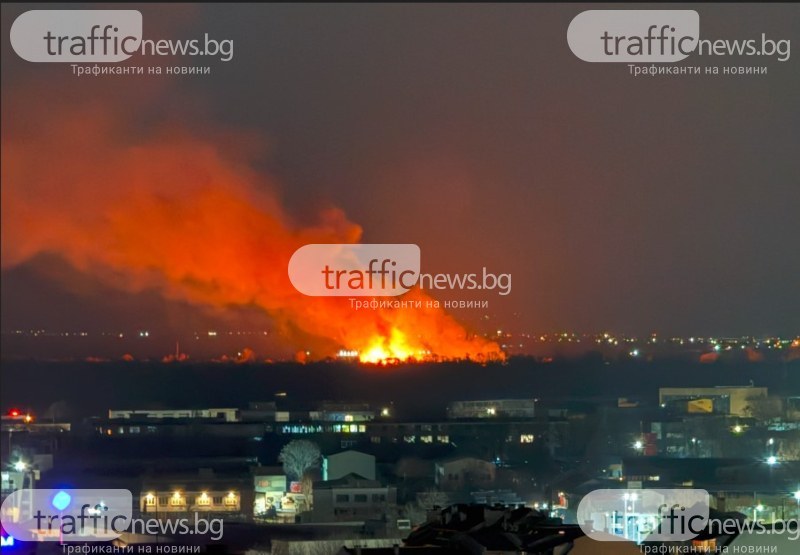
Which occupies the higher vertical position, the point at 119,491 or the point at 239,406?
the point at 239,406

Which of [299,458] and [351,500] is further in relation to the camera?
[299,458]

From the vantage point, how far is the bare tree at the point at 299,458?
1251cm

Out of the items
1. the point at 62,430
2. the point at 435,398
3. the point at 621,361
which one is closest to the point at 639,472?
the point at 62,430

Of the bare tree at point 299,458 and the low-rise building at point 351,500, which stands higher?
the bare tree at point 299,458

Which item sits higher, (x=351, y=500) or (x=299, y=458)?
(x=299, y=458)

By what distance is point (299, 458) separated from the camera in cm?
1321

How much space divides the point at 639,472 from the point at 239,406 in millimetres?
11541

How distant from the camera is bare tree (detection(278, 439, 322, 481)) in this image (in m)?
12.5

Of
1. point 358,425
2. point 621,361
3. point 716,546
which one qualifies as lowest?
point 716,546

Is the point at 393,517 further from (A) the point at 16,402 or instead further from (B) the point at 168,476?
(A) the point at 16,402

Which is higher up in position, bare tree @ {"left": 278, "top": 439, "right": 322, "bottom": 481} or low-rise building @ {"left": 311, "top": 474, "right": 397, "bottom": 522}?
bare tree @ {"left": 278, "top": 439, "right": 322, "bottom": 481}

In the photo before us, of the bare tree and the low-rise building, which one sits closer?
the low-rise building

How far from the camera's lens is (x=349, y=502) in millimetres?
10812

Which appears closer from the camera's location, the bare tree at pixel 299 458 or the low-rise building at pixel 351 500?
the low-rise building at pixel 351 500
